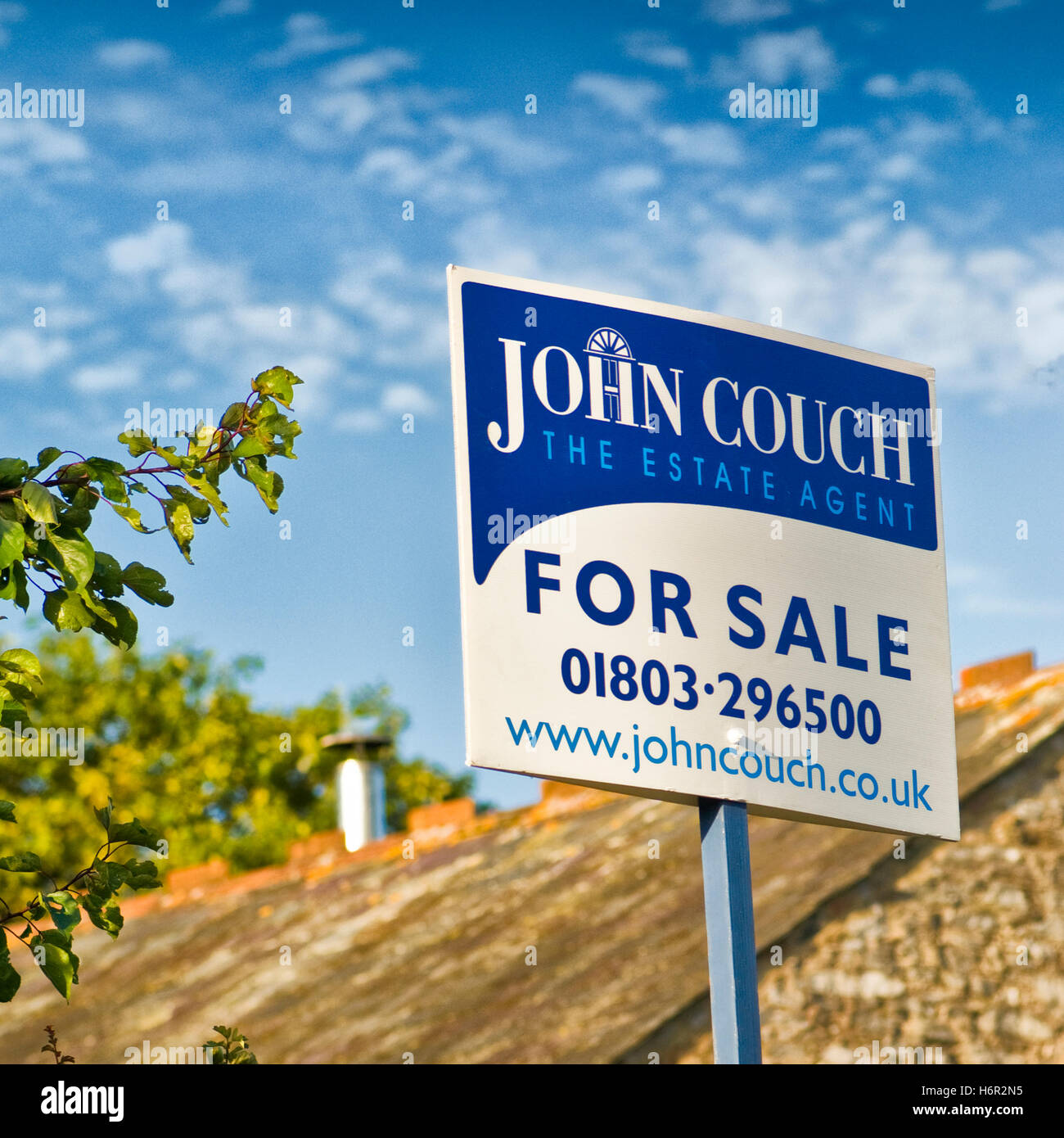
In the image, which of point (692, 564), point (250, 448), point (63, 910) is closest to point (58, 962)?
point (63, 910)

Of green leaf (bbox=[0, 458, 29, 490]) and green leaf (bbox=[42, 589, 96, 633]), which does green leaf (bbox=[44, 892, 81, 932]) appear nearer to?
green leaf (bbox=[42, 589, 96, 633])

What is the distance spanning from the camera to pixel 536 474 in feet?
15.3

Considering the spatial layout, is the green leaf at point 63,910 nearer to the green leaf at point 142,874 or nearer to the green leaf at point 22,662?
the green leaf at point 142,874

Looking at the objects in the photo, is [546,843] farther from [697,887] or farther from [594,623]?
[594,623]

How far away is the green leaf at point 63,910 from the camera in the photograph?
405 cm

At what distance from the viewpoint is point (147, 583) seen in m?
4.43

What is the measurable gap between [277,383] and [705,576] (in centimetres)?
138

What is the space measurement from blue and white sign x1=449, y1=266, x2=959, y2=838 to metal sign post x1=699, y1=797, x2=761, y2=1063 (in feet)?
0.32

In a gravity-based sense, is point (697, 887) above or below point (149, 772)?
below

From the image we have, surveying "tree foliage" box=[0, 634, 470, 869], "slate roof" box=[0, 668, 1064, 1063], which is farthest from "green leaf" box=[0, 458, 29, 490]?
"tree foliage" box=[0, 634, 470, 869]

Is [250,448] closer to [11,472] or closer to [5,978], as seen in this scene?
[11,472]

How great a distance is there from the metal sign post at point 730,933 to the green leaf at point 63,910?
1636 millimetres
